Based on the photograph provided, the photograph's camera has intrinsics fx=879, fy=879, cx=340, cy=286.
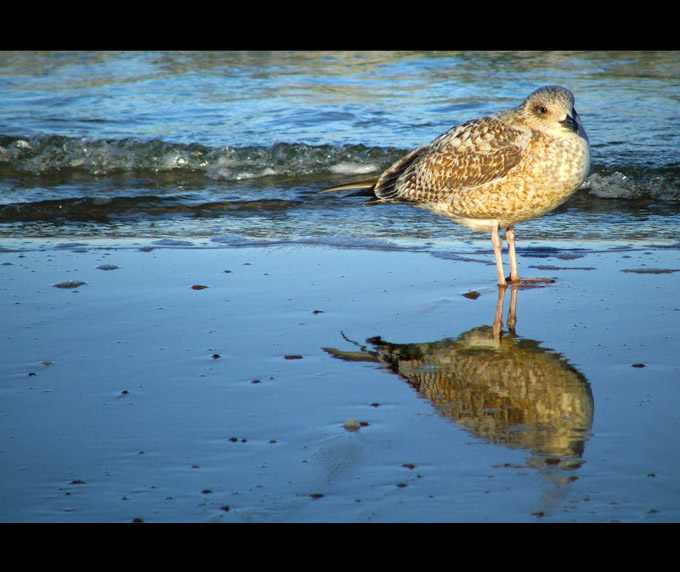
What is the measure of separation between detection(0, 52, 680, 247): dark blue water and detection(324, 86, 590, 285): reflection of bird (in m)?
0.91

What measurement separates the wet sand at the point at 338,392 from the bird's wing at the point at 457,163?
573mm

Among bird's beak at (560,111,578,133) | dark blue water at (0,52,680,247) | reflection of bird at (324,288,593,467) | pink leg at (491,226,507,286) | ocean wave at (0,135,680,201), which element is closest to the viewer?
reflection of bird at (324,288,593,467)

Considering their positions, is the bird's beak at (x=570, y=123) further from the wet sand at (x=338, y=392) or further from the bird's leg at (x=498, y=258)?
the wet sand at (x=338, y=392)

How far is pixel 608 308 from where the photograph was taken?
5.29 m

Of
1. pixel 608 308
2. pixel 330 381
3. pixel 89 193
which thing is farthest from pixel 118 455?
pixel 89 193

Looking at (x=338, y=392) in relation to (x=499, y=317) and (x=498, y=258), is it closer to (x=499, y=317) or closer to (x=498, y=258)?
(x=499, y=317)

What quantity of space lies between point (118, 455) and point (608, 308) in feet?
10.3

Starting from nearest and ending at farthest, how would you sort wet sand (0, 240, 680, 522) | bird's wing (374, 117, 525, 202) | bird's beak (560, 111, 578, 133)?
wet sand (0, 240, 680, 522), bird's beak (560, 111, 578, 133), bird's wing (374, 117, 525, 202)

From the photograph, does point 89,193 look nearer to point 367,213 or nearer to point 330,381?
point 367,213

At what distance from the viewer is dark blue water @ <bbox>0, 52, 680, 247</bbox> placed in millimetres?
8188

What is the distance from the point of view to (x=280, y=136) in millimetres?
11375

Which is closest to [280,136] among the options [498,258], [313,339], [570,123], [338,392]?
[498,258]

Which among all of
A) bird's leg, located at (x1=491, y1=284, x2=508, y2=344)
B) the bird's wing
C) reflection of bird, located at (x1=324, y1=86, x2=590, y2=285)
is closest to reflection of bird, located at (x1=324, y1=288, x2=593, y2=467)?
bird's leg, located at (x1=491, y1=284, x2=508, y2=344)

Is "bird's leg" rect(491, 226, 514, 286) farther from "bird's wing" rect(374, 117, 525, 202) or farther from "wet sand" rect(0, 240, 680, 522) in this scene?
"bird's wing" rect(374, 117, 525, 202)
